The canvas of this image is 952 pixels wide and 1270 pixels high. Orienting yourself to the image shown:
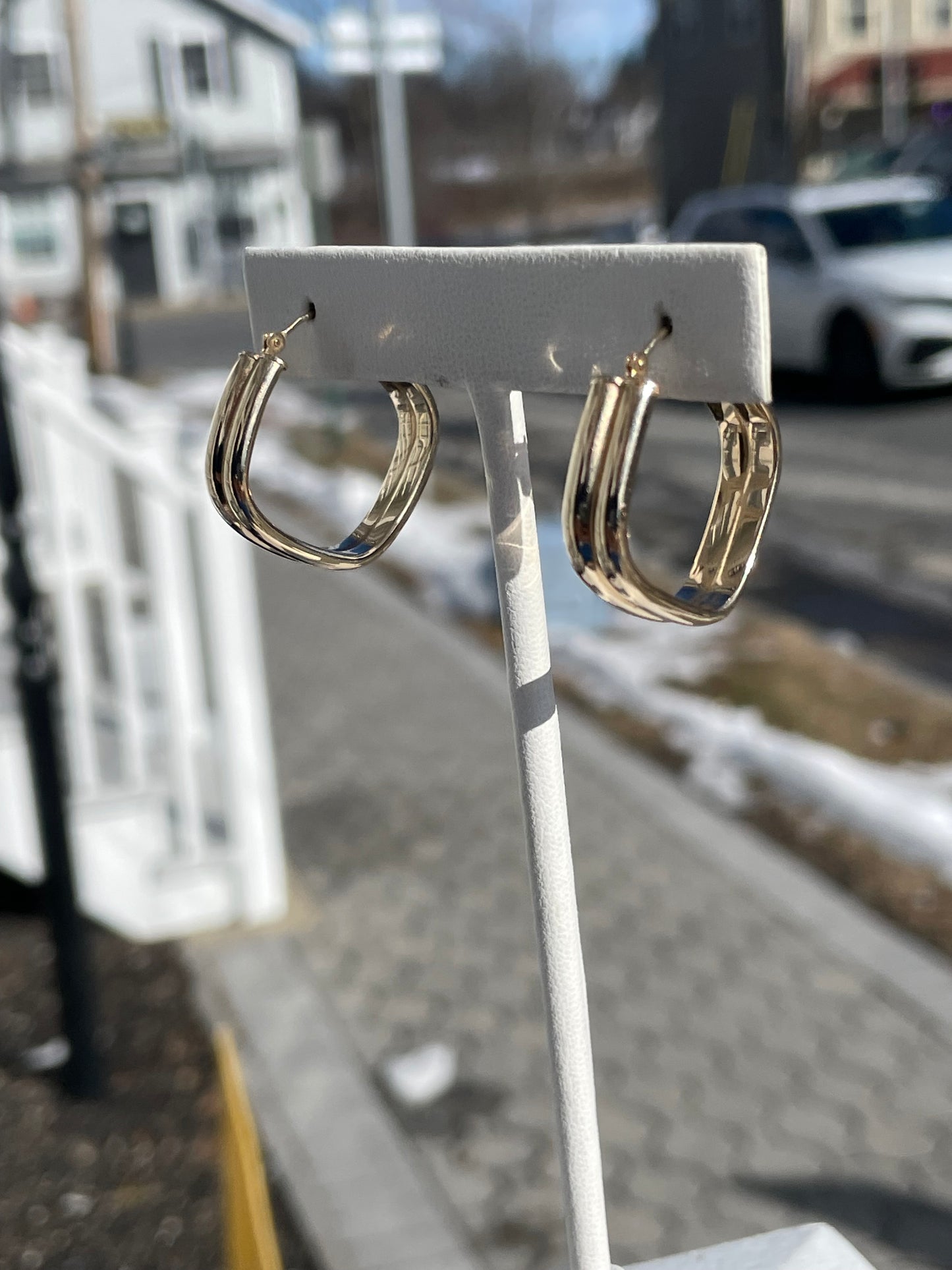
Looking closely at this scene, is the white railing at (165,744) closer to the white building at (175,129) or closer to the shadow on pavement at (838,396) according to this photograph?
the shadow on pavement at (838,396)

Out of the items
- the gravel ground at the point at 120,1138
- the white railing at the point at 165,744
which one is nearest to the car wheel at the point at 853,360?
the white railing at the point at 165,744

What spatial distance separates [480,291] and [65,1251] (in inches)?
101

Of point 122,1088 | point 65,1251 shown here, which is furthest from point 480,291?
point 122,1088

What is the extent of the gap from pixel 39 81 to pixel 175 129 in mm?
5967

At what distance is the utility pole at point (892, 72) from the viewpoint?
3384cm

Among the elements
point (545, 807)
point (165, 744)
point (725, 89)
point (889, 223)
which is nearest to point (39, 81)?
point (725, 89)

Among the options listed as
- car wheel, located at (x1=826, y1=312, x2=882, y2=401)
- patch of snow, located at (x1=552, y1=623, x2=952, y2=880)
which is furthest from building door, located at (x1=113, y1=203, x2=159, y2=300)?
patch of snow, located at (x1=552, y1=623, x2=952, y2=880)

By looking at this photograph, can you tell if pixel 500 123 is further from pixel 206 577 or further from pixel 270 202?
pixel 206 577

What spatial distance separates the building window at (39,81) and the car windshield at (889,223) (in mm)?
26665

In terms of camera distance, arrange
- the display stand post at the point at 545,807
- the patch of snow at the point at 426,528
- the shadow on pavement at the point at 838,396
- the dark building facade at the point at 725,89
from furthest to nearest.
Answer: the dark building facade at the point at 725,89 → the shadow on pavement at the point at 838,396 → the patch of snow at the point at 426,528 → the display stand post at the point at 545,807

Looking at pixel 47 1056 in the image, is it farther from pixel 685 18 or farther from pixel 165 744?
pixel 685 18

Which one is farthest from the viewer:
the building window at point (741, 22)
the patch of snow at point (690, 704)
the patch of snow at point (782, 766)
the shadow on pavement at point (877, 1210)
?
the building window at point (741, 22)

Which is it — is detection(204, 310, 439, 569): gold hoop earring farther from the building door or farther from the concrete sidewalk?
the building door

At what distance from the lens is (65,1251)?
112 inches
